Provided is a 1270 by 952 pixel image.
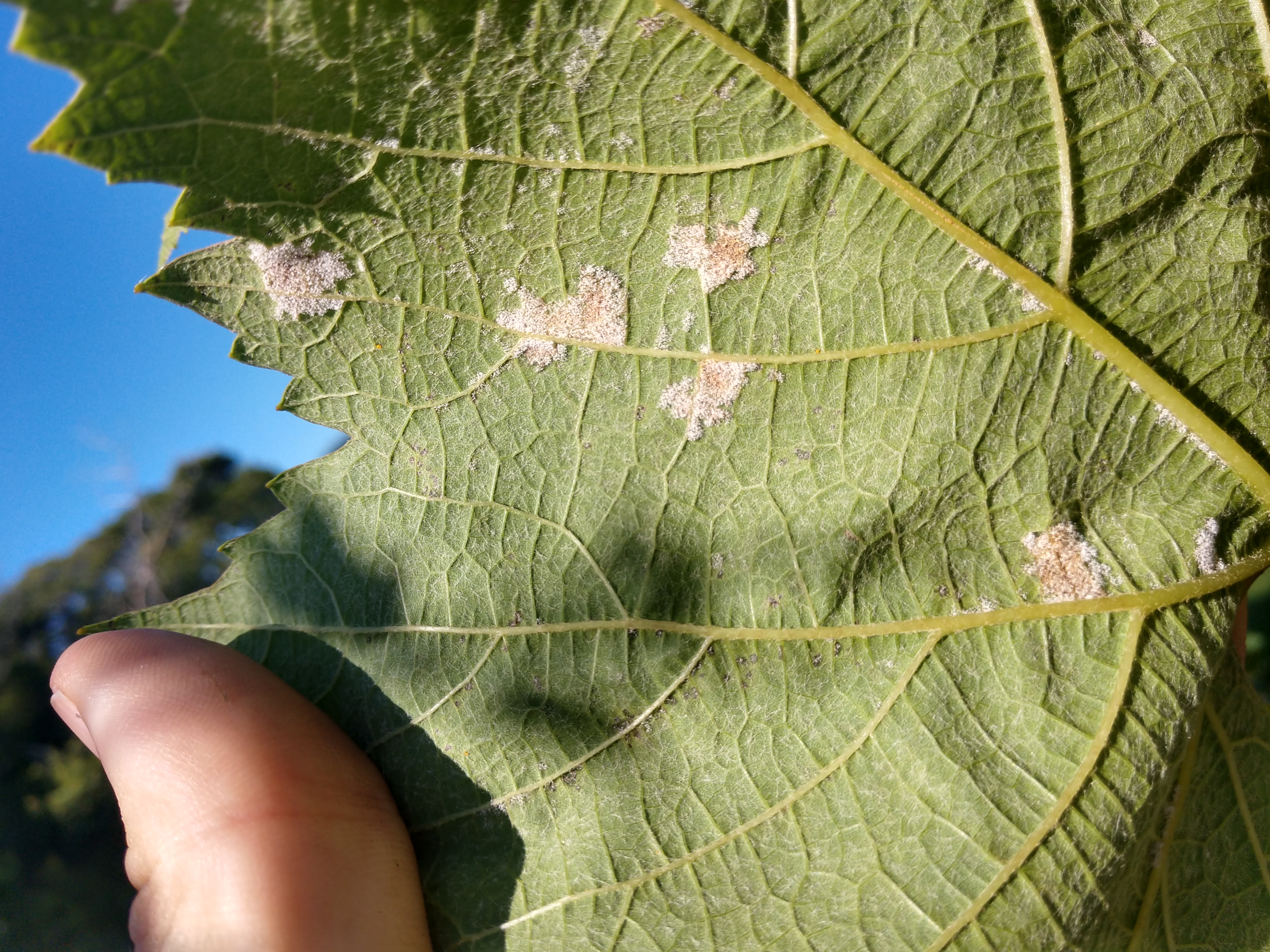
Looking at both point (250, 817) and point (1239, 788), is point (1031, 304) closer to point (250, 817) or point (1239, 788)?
point (1239, 788)

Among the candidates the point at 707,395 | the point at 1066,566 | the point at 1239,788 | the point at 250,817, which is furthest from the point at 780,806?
the point at 250,817

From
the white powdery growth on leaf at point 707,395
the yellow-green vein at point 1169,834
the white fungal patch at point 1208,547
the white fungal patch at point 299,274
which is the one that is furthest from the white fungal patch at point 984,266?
the white fungal patch at point 299,274

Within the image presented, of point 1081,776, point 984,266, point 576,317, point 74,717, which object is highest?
point 576,317

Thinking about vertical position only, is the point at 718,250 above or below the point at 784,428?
above

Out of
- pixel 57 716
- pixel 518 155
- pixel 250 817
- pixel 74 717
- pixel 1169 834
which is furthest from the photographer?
pixel 57 716

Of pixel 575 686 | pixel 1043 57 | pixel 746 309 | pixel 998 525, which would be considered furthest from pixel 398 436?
pixel 1043 57

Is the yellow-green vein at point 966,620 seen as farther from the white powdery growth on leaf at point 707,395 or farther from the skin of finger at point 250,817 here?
the skin of finger at point 250,817
